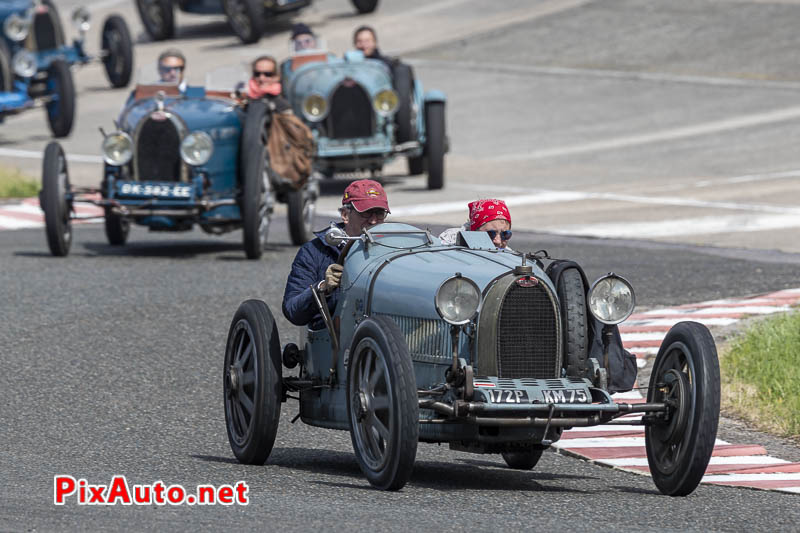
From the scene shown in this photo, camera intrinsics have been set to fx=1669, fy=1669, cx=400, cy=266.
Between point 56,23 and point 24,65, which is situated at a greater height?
point 56,23

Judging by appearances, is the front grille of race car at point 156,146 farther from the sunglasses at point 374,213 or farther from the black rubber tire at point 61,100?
the black rubber tire at point 61,100

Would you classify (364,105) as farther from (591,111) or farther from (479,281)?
(479,281)

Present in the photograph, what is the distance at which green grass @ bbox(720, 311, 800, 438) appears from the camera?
1007 cm

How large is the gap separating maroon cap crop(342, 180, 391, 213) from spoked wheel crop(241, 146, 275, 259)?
7165 mm

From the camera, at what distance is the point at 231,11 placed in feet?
113

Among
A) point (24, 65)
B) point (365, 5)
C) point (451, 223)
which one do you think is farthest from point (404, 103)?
point (365, 5)

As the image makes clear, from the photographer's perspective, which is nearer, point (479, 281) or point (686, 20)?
point (479, 281)

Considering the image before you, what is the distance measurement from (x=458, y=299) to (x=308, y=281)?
139 centimetres

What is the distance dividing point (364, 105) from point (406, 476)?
14.2 meters

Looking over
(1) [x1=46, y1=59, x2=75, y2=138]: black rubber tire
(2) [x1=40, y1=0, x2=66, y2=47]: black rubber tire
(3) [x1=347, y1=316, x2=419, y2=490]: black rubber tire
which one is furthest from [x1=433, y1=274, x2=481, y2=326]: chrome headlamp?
(2) [x1=40, y1=0, x2=66, y2=47]: black rubber tire

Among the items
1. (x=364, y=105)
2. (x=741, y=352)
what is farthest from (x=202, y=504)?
(x=364, y=105)

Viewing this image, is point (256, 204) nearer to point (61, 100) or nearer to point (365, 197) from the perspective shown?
point (365, 197)

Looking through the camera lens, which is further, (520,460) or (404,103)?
(404,103)

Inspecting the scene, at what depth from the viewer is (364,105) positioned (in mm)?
21266
